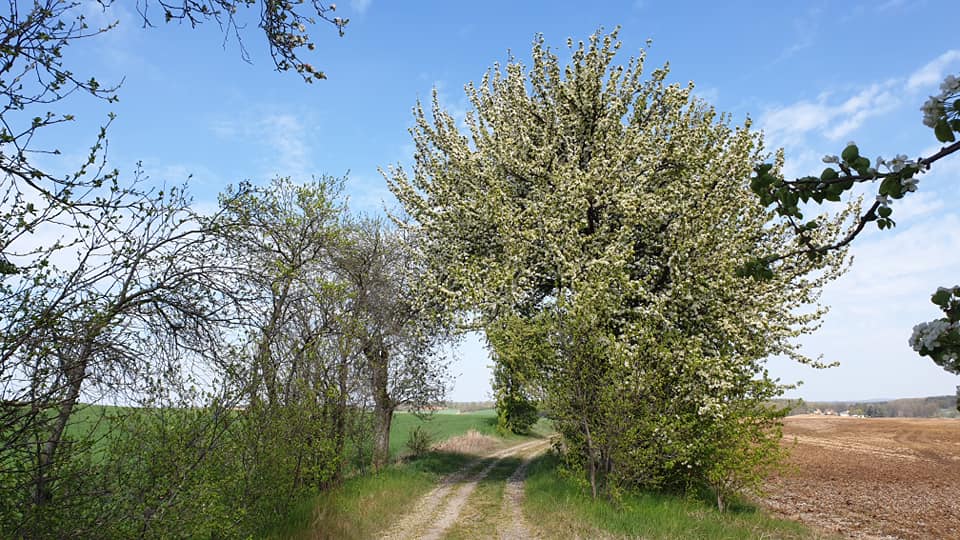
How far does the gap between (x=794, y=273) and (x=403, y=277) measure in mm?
16834

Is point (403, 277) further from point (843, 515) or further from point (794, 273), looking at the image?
point (843, 515)

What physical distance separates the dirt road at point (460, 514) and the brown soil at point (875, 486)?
825 centimetres

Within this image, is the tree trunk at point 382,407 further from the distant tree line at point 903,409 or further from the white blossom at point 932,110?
the distant tree line at point 903,409

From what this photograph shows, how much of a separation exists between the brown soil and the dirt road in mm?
8250

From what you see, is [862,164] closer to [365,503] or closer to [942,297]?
[942,297]

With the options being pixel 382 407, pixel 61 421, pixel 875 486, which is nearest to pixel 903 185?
pixel 61 421

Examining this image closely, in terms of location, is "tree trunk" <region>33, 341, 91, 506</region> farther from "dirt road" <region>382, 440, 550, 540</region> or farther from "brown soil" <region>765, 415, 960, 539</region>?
"brown soil" <region>765, 415, 960, 539</region>

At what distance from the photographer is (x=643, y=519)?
13461 mm

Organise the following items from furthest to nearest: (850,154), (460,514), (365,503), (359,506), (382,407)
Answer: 1. (382,407)
2. (460,514)
3. (365,503)
4. (359,506)
5. (850,154)

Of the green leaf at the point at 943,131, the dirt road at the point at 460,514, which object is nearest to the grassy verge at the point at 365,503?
the dirt road at the point at 460,514

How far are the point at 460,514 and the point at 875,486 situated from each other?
2208cm

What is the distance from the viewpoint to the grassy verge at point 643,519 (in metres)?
12.7

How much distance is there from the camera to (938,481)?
91.4 feet

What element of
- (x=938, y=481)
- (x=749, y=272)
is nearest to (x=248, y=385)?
(x=749, y=272)
